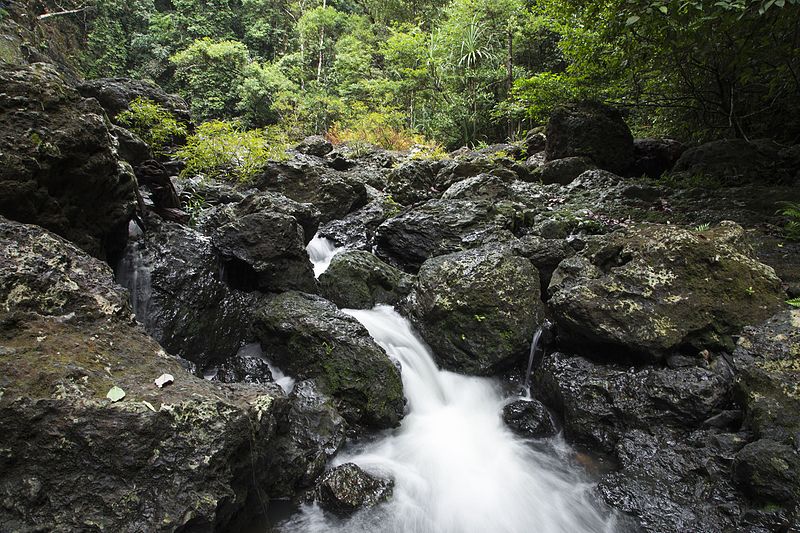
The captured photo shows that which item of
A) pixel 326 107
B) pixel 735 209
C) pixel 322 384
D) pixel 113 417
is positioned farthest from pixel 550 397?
pixel 326 107

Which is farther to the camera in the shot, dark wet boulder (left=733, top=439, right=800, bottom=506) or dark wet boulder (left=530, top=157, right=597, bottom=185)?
dark wet boulder (left=530, top=157, right=597, bottom=185)

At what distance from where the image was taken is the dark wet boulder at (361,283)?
20.6ft

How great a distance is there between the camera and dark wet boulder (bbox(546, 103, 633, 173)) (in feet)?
34.0

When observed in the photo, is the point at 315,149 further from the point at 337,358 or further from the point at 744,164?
the point at 744,164

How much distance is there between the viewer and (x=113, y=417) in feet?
7.55

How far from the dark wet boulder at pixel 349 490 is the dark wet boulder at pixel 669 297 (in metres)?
2.71

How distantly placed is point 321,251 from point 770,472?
700cm

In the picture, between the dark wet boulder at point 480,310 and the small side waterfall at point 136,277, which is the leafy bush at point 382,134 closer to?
the dark wet boulder at point 480,310

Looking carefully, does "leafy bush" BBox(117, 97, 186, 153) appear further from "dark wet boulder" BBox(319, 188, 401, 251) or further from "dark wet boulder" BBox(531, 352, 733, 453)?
"dark wet boulder" BBox(531, 352, 733, 453)

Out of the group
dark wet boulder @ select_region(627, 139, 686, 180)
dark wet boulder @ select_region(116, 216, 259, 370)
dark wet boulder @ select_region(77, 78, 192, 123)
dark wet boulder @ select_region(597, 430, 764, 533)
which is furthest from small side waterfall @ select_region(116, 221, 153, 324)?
dark wet boulder @ select_region(627, 139, 686, 180)

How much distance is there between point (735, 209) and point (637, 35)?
10.8 feet

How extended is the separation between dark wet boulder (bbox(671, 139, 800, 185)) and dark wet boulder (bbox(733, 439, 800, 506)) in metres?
6.57

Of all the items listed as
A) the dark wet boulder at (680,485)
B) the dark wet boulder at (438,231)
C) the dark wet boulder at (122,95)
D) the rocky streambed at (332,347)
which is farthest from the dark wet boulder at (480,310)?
the dark wet boulder at (122,95)

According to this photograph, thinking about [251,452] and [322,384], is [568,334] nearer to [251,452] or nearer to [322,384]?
[322,384]
